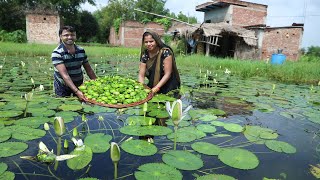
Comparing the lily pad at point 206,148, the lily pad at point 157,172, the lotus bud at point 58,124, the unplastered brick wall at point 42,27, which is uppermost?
the unplastered brick wall at point 42,27

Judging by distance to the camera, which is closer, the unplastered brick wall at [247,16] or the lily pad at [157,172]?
the lily pad at [157,172]

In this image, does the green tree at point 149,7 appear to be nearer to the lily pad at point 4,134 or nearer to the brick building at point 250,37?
the brick building at point 250,37

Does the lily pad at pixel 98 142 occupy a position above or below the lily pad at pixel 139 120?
below

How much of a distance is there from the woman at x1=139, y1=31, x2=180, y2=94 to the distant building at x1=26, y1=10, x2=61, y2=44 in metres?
22.6

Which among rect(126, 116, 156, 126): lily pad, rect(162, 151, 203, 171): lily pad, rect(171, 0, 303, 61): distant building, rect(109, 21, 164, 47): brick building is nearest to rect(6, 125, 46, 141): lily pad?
rect(126, 116, 156, 126): lily pad

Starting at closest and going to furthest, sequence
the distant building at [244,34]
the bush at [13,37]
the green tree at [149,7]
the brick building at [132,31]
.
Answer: the distant building at [244,34] → the bush at [13,37] → the brick building at [132,31] → the green tree at [149,7]

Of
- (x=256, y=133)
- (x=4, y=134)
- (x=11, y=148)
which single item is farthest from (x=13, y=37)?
(x=256, y=133)

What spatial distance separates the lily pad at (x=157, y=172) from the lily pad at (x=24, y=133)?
4.45ft

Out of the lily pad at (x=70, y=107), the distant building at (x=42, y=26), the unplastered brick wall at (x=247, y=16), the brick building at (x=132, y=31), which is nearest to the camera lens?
the lily pad at (x=70, y=107)

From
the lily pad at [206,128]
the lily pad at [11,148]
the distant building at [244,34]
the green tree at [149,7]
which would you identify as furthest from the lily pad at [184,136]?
the green tree at [149,7]

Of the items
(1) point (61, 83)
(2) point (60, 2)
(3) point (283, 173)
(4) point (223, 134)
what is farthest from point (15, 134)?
(2) point (60, 2)

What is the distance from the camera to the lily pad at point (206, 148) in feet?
8.46

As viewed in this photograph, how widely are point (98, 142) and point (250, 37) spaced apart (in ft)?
52.1

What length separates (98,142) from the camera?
2664 mm
